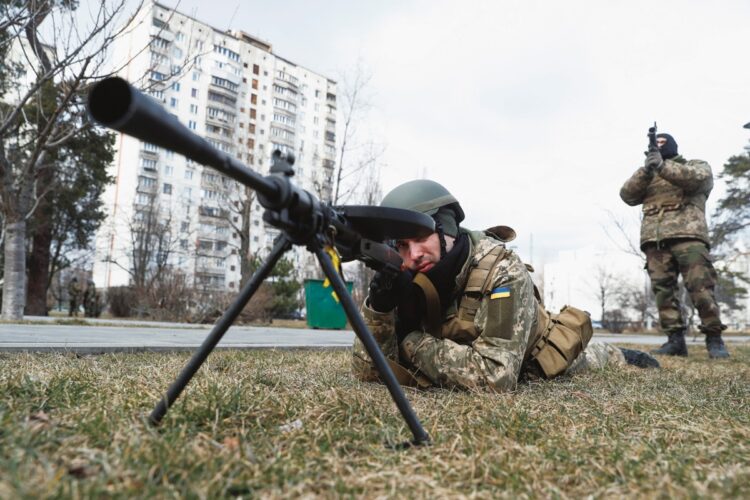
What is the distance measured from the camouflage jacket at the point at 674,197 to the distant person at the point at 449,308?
376 cm

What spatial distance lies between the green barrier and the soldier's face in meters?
10.7

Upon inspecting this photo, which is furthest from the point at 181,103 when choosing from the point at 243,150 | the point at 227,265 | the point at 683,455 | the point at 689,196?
the point at 683,455

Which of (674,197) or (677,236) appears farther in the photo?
(674,197)

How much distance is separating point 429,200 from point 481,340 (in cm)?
84

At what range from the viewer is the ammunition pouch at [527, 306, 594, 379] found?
3.35 m

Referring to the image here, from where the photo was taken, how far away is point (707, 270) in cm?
598

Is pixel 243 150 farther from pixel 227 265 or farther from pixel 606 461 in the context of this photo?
pixel 227 265

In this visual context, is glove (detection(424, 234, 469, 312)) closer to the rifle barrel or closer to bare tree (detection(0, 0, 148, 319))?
the rifle barrel

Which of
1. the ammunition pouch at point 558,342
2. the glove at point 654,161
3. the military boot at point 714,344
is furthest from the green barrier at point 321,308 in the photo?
the ammunition pouch at point 558,342

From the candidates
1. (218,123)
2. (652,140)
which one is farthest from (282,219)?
(218,123)

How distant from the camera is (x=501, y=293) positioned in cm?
279

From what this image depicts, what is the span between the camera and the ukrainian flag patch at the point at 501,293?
278cm

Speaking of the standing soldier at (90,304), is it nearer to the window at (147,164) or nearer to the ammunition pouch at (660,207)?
the ammunition pouch at (660,207)

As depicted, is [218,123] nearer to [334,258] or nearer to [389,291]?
[389,291]
